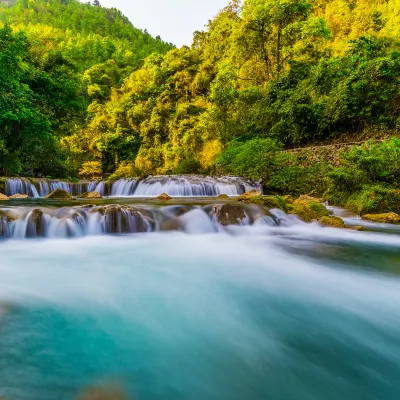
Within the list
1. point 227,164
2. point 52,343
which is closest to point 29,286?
point 52,343

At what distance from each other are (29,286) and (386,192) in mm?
8577

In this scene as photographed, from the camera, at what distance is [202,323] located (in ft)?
8.61

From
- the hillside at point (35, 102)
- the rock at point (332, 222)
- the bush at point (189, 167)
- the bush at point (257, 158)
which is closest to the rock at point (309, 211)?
the rock at point (332, 222)

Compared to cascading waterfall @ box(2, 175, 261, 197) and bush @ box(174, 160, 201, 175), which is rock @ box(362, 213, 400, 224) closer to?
cascading waterfall @ box(2, 175, 261, 197)

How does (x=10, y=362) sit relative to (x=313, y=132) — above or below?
below

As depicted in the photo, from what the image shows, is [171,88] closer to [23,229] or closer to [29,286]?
[23,229]

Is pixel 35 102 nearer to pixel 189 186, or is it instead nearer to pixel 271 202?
pixel 189 186

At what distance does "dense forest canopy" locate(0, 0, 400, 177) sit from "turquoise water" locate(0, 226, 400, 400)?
8813 millimetres

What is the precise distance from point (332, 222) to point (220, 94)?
586 inches

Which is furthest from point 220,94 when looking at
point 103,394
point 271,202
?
point 103,394

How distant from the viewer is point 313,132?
46.3ft

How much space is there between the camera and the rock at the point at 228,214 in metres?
6.79

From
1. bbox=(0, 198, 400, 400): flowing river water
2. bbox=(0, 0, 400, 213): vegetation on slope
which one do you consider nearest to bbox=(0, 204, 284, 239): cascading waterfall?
bbox=(0, 198, 400, 400): flowing river water

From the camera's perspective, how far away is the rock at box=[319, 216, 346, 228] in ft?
21.6
